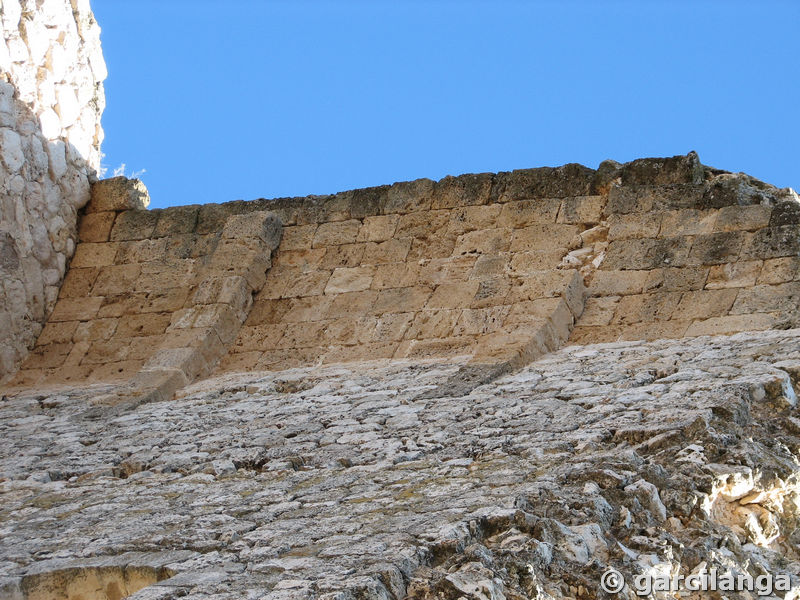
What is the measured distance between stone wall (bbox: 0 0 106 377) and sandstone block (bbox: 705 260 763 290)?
17.3ft

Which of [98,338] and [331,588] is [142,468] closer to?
[331,588]

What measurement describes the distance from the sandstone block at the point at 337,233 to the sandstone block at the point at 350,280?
313 millimetres

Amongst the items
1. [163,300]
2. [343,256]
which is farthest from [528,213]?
[163,300]

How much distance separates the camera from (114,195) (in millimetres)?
11195

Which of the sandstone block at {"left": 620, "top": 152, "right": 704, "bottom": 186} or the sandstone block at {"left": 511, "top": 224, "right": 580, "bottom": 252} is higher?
the sandstone block at {"left": 620, "top": 152, "right": 704, "bottom": 186}

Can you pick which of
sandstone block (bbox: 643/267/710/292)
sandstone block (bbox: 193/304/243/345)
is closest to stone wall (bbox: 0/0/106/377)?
sandstone block (bbox: 193/304/243/345)

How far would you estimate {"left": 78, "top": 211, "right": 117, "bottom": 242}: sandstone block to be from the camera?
11117mm

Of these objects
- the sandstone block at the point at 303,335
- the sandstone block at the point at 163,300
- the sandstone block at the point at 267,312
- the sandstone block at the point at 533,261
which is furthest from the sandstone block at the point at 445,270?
the sandstone block at the point at 163,300

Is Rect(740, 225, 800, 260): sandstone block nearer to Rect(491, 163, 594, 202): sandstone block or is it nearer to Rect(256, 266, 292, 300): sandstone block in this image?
Rect(491, 163, 594, 202): sandstone block

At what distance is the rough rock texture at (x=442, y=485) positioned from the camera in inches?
172

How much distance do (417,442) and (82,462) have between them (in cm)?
195

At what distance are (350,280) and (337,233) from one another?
1.87ft

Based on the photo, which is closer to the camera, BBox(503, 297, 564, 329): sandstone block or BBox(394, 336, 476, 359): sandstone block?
BBox(503, 297, 564, 329): sandstone block

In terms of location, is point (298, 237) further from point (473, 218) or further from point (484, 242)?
point (484, 242)
